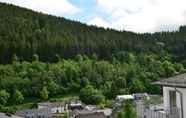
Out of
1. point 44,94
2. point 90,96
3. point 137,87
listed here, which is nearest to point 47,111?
point 90,96

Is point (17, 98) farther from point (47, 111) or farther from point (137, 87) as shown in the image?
point (137, 87)

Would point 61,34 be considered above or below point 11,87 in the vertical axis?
above

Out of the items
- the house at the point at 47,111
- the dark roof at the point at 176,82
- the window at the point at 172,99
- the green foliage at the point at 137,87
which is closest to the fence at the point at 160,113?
the window at the point at 172,99

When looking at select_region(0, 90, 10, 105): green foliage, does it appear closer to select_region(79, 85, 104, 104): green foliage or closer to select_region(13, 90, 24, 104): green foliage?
select_region(13, 90, 24, 104): green foliage

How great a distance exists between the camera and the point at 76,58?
109 metres

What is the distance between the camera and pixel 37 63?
323 feet

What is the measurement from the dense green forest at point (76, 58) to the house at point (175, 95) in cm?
6835

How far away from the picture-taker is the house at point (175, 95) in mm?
7176

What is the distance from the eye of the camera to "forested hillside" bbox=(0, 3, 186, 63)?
10531 centimetres

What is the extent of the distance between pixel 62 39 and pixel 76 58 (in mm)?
6194

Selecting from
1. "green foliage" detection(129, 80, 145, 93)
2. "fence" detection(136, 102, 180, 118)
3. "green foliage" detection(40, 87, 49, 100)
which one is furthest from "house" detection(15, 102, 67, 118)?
"fence" detection(136, 102, 180, 118)

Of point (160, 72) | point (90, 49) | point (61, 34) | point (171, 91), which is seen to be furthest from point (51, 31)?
point (171, 91)

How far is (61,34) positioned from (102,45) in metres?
11.4

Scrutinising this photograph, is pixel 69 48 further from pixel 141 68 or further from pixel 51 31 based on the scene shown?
pixel 141 68
